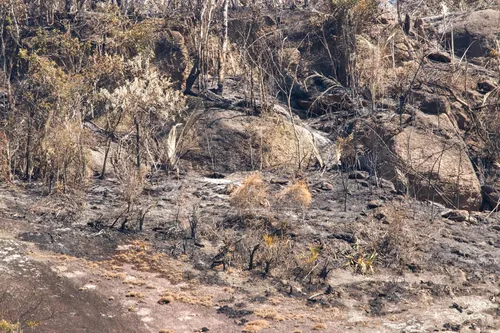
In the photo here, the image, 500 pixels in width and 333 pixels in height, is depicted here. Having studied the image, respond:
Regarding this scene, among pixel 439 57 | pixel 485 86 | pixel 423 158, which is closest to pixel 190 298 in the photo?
pixel 423 158

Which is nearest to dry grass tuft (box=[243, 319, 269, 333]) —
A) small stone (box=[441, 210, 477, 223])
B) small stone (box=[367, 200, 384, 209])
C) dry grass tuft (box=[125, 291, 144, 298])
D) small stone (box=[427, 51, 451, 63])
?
dry grass tuft (box=[125, 291, 144, 298])

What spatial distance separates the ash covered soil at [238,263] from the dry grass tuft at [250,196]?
A: 251 mm

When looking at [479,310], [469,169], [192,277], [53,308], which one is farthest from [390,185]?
[53,308]

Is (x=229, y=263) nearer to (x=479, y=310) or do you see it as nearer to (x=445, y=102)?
(x=479, y=310)

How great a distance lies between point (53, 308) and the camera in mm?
10227

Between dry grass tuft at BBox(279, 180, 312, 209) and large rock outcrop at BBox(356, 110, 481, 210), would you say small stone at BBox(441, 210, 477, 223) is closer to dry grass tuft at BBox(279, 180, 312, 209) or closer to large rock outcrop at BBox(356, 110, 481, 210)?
large rock outcrop at BBox(356, 110, 481, 210)

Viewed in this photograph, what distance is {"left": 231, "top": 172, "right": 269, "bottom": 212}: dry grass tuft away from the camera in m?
15.2

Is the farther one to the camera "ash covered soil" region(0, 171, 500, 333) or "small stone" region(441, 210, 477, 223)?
"small stone" region(441, 210, 477, 223)

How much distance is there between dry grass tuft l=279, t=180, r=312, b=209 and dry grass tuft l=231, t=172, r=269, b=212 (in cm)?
67

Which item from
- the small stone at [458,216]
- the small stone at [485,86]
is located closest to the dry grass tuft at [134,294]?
the small stone at [458,216]

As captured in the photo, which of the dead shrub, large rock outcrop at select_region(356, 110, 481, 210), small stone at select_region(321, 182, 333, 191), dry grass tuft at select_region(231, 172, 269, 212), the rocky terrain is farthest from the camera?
large rock outcrop at select_region(356, 110, 481, 210)

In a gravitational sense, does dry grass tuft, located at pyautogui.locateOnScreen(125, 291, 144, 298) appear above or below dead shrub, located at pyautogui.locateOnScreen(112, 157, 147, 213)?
below

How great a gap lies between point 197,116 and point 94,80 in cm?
344

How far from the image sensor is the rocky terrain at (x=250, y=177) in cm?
1159
